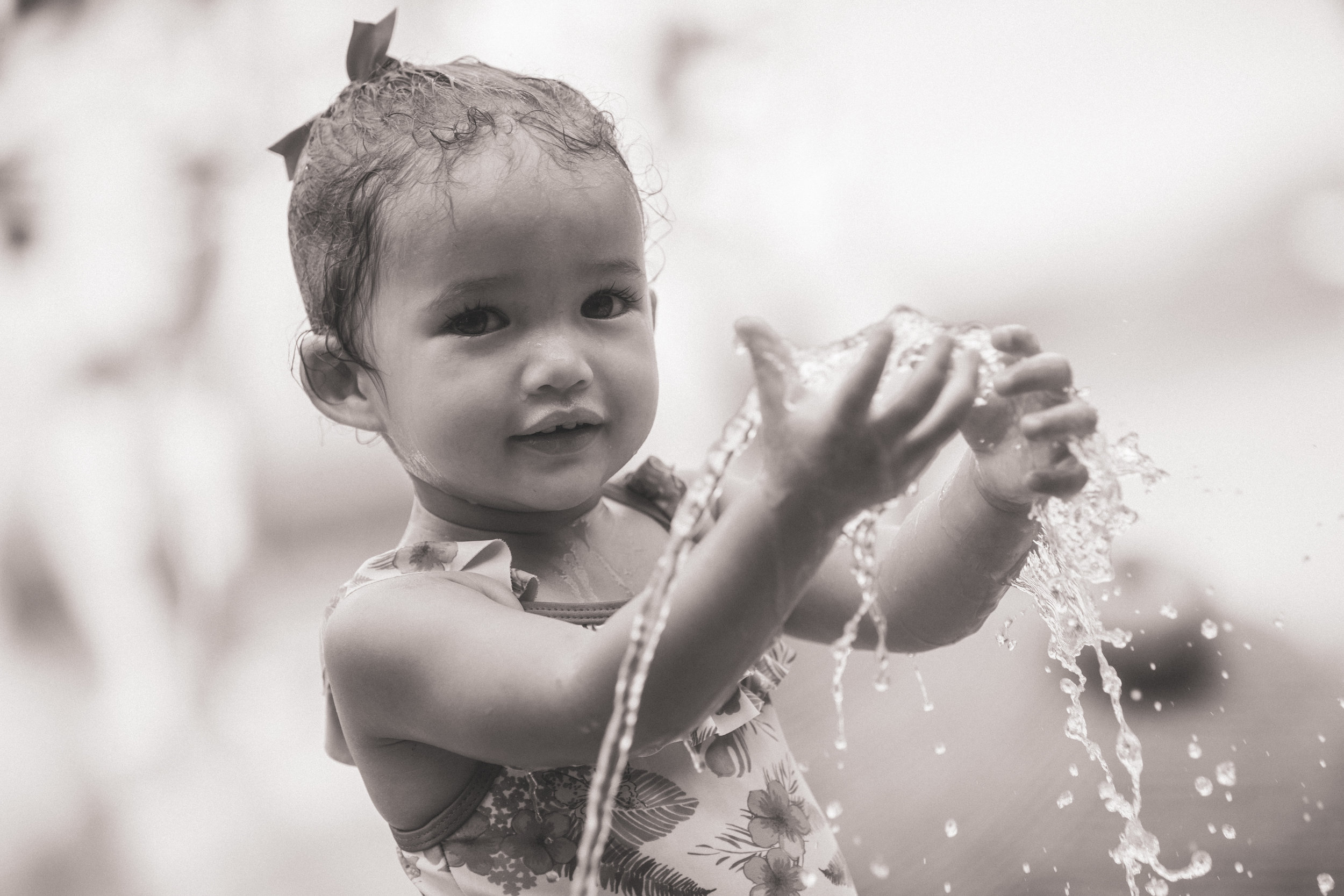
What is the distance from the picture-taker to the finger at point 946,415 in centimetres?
94

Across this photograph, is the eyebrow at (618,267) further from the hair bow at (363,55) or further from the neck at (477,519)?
the hair bow at (363,55)

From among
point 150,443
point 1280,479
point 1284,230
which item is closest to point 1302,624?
point 1280,479

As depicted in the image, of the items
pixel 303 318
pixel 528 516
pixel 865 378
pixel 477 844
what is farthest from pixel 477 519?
pixel 303 318

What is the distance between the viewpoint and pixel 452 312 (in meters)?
1.21

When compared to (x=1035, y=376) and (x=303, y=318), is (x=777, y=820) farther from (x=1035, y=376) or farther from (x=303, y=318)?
(x=303, y=318)

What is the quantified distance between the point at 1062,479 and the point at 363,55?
92 cm

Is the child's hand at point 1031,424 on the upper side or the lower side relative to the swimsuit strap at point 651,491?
upper

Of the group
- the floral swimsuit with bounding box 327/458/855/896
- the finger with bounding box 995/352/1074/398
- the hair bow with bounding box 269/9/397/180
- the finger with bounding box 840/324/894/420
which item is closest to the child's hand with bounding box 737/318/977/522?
the finger with bounding box 840/324/894/420

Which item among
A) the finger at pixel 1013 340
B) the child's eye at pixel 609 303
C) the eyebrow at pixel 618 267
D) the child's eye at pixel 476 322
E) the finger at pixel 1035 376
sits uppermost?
the finger at pixel 1013 340

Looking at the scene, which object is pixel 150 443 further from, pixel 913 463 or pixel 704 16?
pixel 913 463

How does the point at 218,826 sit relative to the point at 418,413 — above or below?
below

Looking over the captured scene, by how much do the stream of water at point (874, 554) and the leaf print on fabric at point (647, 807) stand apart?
19mm

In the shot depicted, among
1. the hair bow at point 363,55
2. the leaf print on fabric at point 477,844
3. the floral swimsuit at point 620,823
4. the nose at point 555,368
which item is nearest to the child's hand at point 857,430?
the nose at point 555,368

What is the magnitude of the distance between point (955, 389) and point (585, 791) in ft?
1.76
